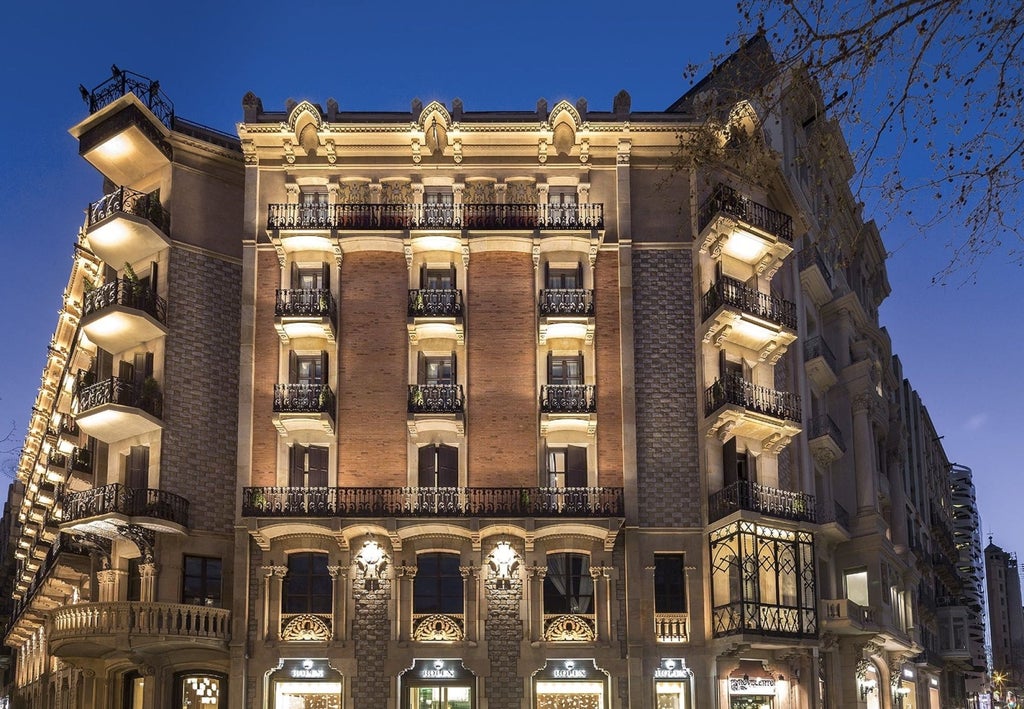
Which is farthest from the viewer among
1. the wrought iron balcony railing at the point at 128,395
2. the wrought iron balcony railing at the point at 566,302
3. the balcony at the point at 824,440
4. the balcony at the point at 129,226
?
the balcony at the point at 824,440

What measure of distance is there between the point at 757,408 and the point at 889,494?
57.7ft

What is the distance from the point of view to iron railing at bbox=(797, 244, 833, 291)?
1993 inches

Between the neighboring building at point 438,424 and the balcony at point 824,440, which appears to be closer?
the neighboring building at point 438,424

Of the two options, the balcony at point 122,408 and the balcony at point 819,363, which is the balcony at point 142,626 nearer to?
the balcony at point 122,408

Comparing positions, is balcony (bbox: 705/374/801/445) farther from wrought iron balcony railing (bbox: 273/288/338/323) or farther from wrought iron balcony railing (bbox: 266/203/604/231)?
wrought iron balcony railing (bbox: 273/288/338/323)

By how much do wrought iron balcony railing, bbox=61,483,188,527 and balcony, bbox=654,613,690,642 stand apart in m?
14.9

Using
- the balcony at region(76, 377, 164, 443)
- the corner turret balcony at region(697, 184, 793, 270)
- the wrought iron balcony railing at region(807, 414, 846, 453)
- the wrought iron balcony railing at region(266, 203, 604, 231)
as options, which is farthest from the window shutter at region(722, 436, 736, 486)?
the balcony at region(76, 377, 164, 443)

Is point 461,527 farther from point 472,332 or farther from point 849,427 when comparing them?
point 849,427

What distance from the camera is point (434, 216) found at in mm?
44156

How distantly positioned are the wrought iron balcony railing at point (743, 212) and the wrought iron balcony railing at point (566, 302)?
15.5 ft

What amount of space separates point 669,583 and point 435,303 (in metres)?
11.6

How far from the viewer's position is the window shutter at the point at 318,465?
42312 mm

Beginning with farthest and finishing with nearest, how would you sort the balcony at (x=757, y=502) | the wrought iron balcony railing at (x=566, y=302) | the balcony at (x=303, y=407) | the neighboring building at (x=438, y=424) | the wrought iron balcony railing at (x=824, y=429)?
the wrought iron balcony railing at (x=824, y=429), the wrought iron balcony railing at (x=566, y=302), the balcony at (x=303, y=407), the balcony at (x=757, y=502), the neighboring building at (x=438, y=424)

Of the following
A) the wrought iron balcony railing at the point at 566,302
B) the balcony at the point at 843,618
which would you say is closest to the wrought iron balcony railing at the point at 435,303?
the wrought iron balcony railing at the point at 566,302
